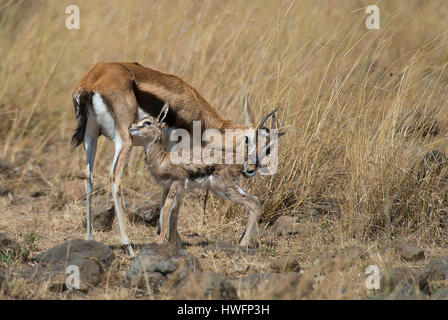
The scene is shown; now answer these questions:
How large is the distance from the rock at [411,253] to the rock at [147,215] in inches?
112

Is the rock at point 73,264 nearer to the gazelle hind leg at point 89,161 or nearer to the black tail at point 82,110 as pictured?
the gazelle hind leg at point 89,161

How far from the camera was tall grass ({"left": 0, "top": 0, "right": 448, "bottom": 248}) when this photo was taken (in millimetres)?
6215

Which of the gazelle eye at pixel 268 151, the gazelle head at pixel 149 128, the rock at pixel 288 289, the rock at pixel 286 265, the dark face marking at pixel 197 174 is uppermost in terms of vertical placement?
the gazelle head at pixel 149 128

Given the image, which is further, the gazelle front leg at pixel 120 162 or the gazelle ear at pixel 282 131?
the gazelle ear at pixel 282 131

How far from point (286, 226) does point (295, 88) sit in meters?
1.96

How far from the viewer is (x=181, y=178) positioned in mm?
6004

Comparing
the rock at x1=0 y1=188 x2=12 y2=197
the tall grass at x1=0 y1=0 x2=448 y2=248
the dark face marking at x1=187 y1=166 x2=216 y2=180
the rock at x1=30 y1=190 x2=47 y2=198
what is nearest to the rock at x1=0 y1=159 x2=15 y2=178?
the tall grass at x1=0 y1=0 x2=448 y2=248

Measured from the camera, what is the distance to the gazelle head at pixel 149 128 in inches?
237

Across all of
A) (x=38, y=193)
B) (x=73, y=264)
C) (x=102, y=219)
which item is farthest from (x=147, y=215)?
(x=73, y=264)

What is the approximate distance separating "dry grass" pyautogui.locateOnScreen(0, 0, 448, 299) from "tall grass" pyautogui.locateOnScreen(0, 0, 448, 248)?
0.02 m

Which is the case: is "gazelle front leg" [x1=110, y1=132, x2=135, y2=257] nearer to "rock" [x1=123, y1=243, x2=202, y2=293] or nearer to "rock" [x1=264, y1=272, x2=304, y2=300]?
"rock" [x1=123, y1=243, x2=202, y2=293]

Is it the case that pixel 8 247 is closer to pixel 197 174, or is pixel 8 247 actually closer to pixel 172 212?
pixel 172 212

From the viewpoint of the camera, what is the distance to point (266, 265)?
17.9ft

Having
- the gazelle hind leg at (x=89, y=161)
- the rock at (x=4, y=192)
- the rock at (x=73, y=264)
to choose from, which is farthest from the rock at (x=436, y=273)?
the rock at (x=4, y=192)
